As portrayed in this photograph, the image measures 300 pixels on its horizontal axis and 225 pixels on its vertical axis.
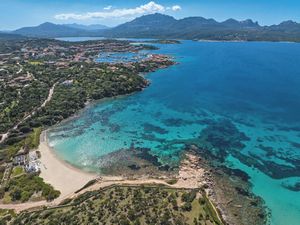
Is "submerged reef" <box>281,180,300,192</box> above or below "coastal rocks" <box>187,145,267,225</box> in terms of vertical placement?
below

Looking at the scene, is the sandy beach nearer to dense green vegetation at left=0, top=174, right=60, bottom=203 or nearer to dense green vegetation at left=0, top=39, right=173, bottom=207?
dense green vegetation at left=0, top=174, right=60, bottom=203

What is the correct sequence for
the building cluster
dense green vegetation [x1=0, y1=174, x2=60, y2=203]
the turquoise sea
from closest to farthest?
dense green vegetation [x1=0, y1=174, x2=60, y2=203] → the turquoise sea → the building cluster

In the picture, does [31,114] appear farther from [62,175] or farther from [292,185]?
A: [292,185]

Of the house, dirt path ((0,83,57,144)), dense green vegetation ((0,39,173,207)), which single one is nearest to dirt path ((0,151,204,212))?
dense green vegetation ((0,39,173,207))

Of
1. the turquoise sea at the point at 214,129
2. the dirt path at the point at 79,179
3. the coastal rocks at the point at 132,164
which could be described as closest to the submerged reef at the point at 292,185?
the turquoise sea at the point at 214,129

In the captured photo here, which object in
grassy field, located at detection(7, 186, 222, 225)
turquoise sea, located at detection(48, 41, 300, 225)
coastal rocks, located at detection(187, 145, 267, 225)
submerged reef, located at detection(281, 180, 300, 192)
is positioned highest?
grassy field, located at detection(7, 186, 222, 225)

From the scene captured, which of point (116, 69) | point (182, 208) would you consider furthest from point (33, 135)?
point (116, 69)
